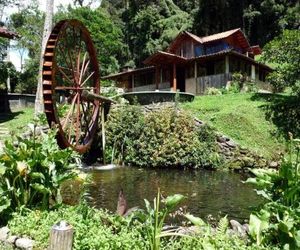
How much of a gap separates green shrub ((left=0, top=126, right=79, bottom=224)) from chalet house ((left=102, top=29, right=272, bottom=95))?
21.2 meters

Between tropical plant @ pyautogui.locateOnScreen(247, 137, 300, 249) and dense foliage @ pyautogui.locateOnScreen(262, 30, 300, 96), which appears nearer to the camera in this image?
tropical plant @ pyautogui.locateOnScreen(247, 137, 300, 249)

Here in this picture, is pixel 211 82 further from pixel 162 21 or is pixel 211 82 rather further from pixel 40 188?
pixel 40 188

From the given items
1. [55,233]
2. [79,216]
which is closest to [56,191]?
[79,216]

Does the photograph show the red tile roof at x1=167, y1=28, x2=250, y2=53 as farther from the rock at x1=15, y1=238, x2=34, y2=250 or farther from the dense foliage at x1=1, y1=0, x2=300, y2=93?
the rock at x1=15, y1=238, x2=34, y2=250

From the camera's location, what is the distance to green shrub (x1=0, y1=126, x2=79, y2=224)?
586cm

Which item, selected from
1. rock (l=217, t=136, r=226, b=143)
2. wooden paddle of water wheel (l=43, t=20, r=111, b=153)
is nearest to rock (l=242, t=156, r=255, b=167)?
rock (l=217, t=136, r=226, b=143)

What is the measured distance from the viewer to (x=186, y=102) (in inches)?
806

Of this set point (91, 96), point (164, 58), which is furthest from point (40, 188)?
point (164, 58)

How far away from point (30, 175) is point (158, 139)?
1032 centimetres

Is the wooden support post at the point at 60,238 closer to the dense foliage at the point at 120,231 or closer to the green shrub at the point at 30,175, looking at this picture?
the dense foliage at the point at 120,231

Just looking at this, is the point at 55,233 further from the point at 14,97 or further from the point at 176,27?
the point at 176,27

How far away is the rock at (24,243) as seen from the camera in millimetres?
4962

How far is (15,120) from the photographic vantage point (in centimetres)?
1759

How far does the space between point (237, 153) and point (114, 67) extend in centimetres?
2450
